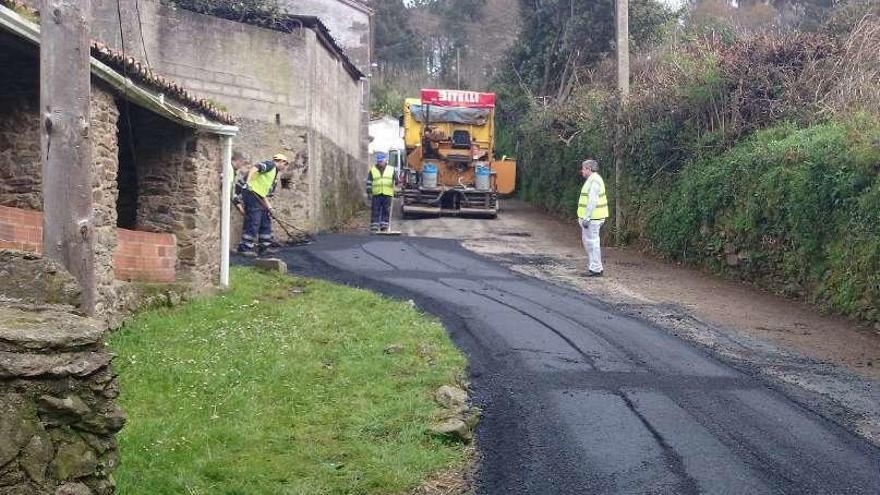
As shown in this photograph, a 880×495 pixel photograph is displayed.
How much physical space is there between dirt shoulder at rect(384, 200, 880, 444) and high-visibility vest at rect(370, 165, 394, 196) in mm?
1854

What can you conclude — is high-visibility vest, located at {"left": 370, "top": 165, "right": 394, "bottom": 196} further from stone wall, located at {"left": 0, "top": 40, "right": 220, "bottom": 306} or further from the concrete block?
stone wall, located at {"left": 0, "top": 40, "right": 220, "bottom": 306}

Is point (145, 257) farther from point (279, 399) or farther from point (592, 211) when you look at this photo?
point (592, 211)

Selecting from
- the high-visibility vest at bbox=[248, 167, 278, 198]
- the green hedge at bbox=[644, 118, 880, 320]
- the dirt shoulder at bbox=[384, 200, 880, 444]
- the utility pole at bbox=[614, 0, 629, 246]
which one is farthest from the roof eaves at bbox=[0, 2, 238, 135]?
the utility pole at bbox=[614, 0, 629, 246]

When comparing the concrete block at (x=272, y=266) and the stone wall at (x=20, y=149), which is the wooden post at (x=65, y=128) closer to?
the stone wall at (x=20, y=149)

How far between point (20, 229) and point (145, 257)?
2.16m

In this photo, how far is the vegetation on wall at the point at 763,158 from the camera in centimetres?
1055


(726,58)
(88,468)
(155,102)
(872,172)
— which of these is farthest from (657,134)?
(88,468)

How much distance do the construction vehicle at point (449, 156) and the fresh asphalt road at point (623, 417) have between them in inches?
452

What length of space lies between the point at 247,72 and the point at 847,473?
44.2 ft

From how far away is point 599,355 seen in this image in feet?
26.2

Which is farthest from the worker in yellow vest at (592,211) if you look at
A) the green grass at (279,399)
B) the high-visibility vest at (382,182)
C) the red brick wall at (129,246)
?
the red brick wall at (129,246)

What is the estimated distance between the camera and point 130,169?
10.6 metres

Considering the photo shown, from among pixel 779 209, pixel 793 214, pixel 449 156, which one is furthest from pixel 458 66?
pixel 793 214

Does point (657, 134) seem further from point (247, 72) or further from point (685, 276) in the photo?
point (247, 72)
